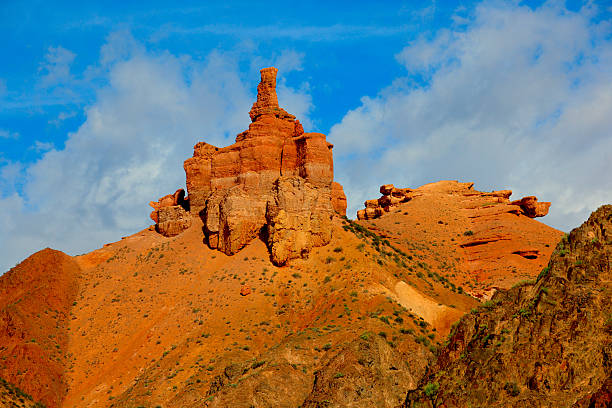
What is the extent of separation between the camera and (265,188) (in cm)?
5956

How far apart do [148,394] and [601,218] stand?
1303 inches

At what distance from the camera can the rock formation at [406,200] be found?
8062cm

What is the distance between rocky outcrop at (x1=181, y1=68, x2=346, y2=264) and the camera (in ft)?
178

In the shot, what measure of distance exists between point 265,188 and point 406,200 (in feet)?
125

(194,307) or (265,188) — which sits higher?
(265,188)

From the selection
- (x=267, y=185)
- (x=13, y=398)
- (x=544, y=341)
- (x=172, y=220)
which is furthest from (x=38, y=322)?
(x=544, y=341)

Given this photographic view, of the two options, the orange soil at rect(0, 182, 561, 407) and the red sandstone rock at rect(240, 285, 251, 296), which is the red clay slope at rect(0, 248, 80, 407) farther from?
the red sandstone rock at rect(240, 285, 251, 296)

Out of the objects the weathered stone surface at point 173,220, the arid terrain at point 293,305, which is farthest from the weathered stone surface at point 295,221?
the weathered stone surface at point 173,220

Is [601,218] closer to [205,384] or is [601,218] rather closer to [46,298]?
[205,384]

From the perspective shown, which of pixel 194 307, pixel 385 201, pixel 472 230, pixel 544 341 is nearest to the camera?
pixel 544 341

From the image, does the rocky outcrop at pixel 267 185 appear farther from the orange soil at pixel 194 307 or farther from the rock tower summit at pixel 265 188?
the orange soil at pixel 194 307

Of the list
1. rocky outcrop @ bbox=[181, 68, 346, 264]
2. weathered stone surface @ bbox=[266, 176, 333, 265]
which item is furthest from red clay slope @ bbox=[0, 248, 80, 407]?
weathered stone surface @ bbox=[266, 176, 333, 265]

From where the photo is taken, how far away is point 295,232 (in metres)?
53.8

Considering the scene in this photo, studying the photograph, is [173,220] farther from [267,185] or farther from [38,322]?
[38,322]
